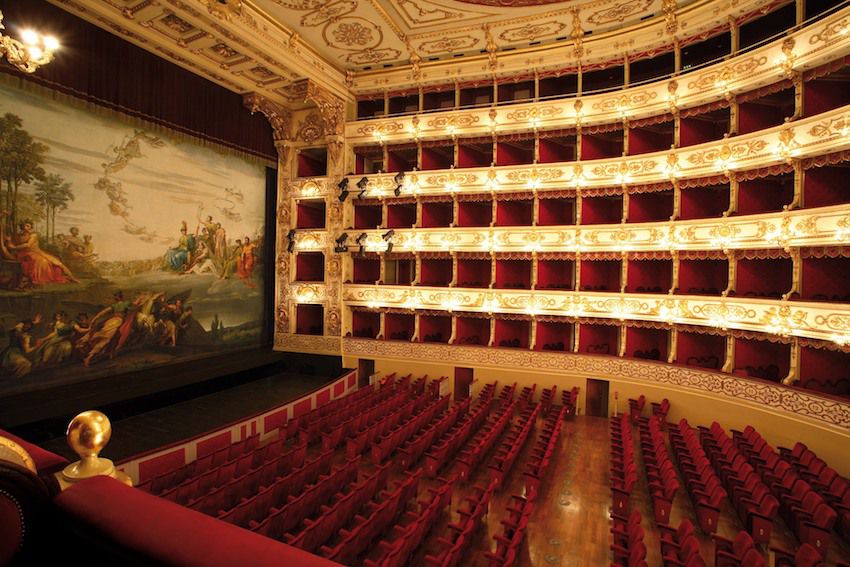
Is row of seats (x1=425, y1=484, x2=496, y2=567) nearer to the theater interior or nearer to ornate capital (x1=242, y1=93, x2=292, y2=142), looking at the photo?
the theater interior

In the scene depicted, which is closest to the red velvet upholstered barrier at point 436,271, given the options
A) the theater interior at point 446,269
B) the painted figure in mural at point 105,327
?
the theater interior at point 446,269

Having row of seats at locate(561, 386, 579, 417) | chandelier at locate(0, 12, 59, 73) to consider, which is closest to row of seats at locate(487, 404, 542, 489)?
row of seats at locate(561, 386, 579, 417)

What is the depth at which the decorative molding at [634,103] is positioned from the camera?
26.9ft

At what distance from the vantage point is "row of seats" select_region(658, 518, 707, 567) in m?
4.17

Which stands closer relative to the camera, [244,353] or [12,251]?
[12,251]

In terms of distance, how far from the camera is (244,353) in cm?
1340

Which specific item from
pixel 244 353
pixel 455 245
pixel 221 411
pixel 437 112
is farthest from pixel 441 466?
pixel 437 112

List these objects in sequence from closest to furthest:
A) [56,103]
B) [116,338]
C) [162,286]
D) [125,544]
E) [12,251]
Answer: [125,544] → [12,251] → [56,103] → [116,338] → [162,286]

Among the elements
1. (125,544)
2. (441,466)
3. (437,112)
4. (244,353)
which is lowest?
(441,466)

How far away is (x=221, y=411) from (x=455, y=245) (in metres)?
7.43

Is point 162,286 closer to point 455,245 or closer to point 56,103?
point 56,103

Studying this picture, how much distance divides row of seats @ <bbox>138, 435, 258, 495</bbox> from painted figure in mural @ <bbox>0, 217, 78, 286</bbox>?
4834mm

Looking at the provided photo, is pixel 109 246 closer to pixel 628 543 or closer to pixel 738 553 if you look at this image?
pixel 628 543

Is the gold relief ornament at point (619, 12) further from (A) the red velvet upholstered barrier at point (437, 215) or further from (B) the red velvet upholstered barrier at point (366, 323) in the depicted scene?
(B) the red velvet upholstered barrier at point (366, 323)
